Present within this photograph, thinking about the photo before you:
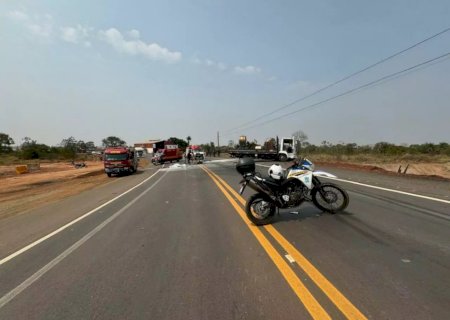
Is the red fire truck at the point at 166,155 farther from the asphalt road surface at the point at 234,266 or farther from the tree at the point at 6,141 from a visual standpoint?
the tree at the point at 6,141

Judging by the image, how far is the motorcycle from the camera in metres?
8.73

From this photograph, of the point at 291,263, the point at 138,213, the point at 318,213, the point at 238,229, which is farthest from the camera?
the point at 138,213

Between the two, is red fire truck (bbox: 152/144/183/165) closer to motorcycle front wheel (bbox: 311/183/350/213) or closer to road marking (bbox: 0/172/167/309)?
road marking (bbox: 0/172/167/309)

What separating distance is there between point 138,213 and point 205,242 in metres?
4.29

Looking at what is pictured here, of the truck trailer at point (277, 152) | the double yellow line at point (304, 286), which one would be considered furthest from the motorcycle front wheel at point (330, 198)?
the truck trailer at point (277, 152)

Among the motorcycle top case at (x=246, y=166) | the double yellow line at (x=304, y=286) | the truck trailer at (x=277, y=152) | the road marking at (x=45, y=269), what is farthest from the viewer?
the truck trailer at (x=277, y=152)

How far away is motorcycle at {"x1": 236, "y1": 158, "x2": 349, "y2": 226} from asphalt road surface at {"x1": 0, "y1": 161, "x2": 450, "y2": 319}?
1.02ft

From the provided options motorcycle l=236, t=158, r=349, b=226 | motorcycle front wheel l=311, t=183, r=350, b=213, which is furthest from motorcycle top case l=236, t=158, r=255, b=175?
motorcycle front wheel l=311, t=183, r=350, b=213

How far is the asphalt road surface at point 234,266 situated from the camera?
4.13 m

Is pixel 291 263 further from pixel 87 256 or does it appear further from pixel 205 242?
pixel 87 256

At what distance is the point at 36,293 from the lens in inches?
191

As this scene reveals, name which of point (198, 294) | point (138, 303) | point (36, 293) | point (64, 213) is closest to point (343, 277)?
point (198, 294)

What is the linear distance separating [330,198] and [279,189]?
143 cm

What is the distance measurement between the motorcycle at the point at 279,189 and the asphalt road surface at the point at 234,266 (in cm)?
31
